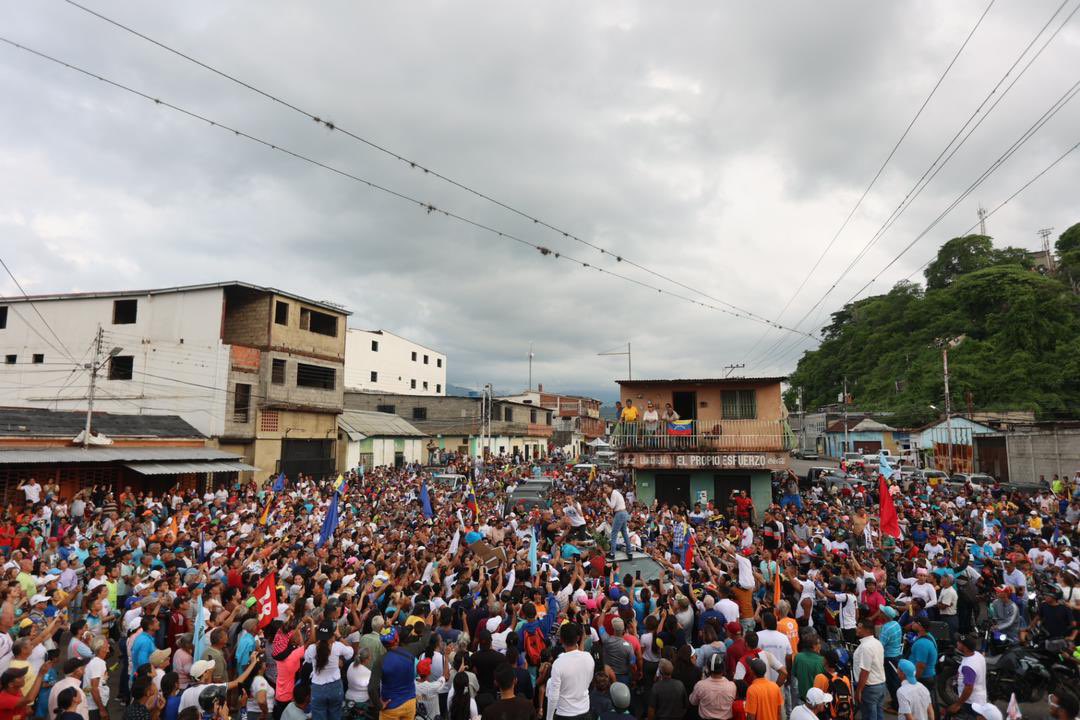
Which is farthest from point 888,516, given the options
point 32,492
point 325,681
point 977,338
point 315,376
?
point 977,338

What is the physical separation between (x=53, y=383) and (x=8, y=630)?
3309 cm

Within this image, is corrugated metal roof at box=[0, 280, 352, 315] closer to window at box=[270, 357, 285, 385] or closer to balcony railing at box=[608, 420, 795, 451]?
window at box=[270, 357, 285, 385]

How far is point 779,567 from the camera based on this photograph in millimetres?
11141

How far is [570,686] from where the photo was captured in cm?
610

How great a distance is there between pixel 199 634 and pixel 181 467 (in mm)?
21215

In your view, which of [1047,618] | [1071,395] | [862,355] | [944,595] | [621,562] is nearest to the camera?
[1047,618]

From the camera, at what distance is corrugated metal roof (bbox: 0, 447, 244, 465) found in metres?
20.7

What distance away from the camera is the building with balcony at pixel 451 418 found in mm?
53116

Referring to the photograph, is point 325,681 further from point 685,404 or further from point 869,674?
point 685,404

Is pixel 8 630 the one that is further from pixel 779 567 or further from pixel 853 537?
pixel 853 537

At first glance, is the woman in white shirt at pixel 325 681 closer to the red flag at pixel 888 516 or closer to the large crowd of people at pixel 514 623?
the large crowd of people at pixel 514 623

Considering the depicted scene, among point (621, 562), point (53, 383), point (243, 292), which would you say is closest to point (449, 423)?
point (243, 292)

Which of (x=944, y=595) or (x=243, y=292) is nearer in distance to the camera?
(x=944, y=595)

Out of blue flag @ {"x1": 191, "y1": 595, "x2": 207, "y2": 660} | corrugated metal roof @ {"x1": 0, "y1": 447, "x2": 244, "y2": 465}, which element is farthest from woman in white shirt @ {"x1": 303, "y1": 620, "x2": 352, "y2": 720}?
corrugated metal roof @ {"x1": 0, "y1": 447, "x2": 244, "y2": 465}
